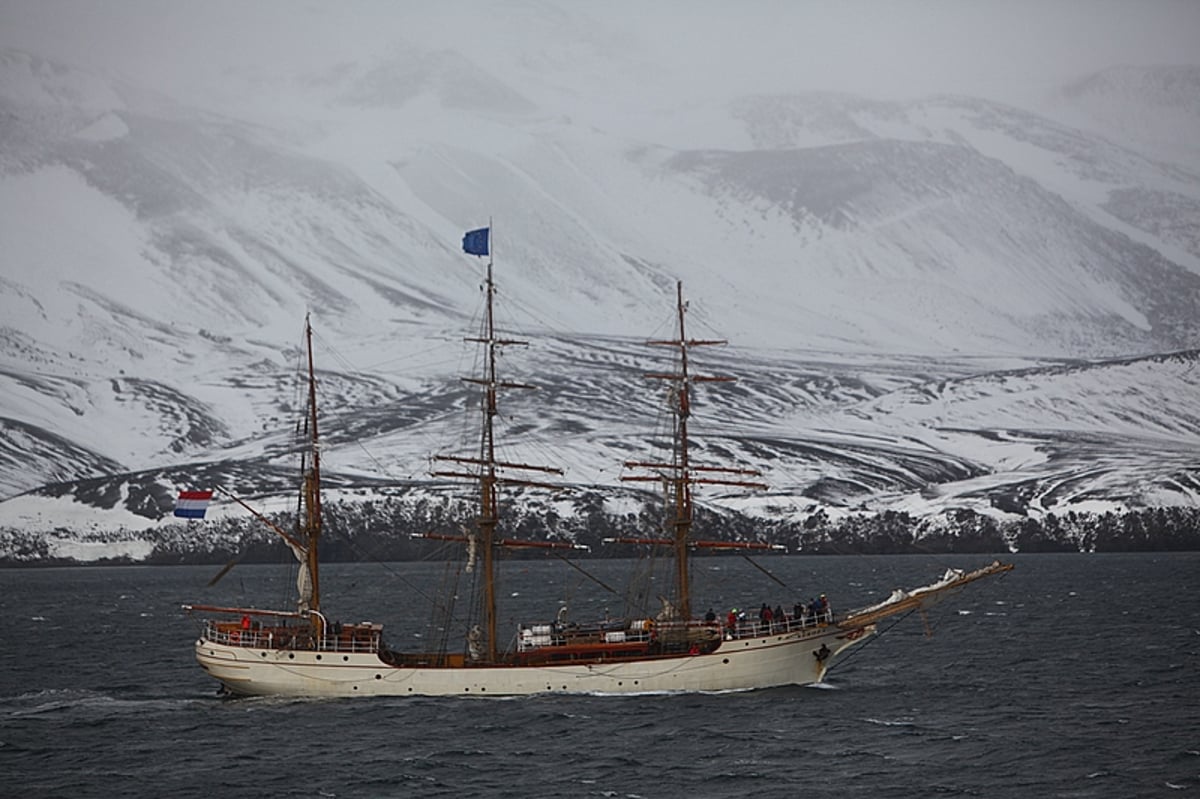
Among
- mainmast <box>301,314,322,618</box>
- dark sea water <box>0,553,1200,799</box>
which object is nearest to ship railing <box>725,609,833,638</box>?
dark sea water <box>0,553,1200,799</box>

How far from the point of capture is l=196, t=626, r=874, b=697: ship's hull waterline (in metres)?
104

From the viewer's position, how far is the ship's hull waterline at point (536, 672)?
104 metres

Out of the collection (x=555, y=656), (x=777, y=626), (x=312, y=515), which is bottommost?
(x=555, y=656)

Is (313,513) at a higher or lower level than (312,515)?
higher

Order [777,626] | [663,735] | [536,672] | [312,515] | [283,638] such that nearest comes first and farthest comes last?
[663,735] < [536,672] < [777,626] < [283,638] < [312,515]

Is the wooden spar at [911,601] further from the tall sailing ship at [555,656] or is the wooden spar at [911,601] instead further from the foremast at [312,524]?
the foremast at [312,524]

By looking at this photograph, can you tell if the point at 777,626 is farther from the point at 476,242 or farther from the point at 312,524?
the point at 476,242

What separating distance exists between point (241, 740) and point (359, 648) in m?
14.0

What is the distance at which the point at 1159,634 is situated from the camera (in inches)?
5502

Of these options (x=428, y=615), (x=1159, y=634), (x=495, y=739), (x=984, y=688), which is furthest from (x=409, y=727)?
(x=428, y=615)

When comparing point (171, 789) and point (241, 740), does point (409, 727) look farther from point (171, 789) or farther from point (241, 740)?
point (171, 789)

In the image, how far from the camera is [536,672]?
104 metres

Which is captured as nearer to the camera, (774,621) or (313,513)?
(774,621)

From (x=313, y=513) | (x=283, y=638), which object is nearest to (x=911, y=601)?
(x=313, y=513)
